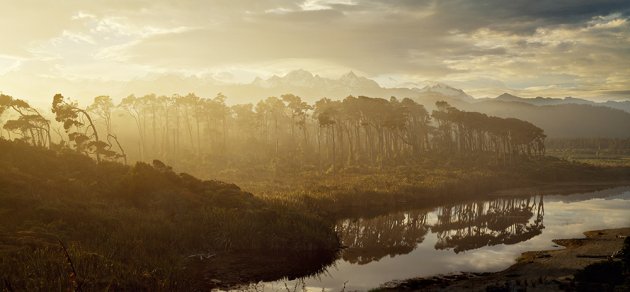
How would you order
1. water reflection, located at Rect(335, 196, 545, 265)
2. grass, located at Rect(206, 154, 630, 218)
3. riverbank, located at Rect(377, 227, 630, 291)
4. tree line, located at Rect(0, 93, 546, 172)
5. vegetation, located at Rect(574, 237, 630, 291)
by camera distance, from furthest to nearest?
tree line, located at Rect(0, 93, 546, 172) < grass, located at Rect(206, 154, 630, 218) < water reflection, located at Rect(335, 196, 545, 265) < riverbank, located at Rect(377, 227, 630, 291) < vegetation, located at Rect(574, 237, 630, 291)

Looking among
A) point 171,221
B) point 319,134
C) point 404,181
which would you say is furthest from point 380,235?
point 319,134

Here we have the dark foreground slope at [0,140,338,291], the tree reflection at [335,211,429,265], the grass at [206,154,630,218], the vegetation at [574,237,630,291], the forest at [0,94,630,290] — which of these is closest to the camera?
the dark foreground slope at [0,140,338,291]

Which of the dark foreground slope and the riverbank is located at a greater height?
the dark foreground slope

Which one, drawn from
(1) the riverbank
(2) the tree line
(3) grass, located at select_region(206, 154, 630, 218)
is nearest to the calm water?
(1) the riverbank

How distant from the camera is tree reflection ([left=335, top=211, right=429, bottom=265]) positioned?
92.3 feet

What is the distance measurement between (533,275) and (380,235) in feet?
44.4

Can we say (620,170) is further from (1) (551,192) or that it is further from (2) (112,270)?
(2) (112,270)

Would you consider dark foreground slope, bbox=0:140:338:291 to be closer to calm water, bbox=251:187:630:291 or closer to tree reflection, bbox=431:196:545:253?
calm water, bbox=251:187:630:291

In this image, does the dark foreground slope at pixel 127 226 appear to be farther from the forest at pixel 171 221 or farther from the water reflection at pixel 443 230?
the water reflection at pixel 443 230

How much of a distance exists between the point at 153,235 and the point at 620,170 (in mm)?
101044

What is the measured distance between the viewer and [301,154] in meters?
92.3

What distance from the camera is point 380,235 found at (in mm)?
33531

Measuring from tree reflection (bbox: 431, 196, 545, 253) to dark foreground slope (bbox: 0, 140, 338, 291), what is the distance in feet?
35.4

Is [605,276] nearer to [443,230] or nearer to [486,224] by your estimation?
[443,230]
